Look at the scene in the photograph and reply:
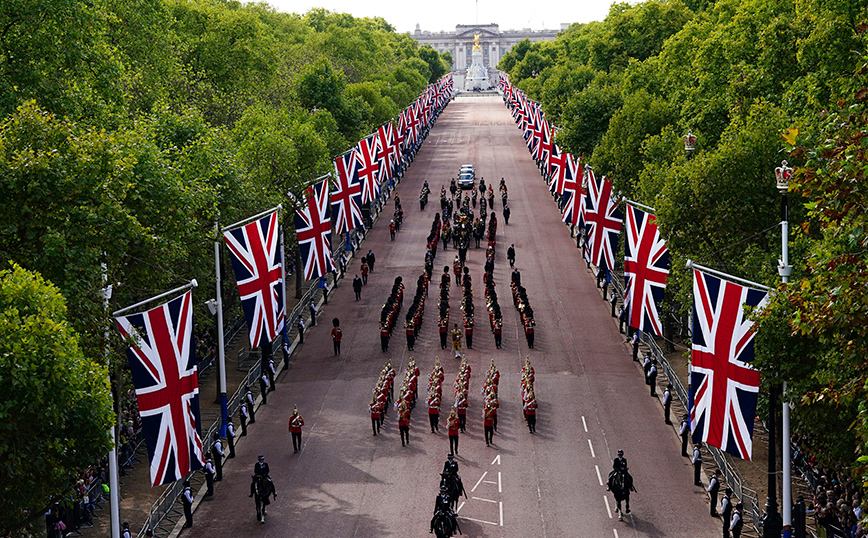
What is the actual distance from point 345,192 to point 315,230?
7538 millimetres

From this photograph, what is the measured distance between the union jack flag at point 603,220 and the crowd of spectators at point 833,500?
49.4ft

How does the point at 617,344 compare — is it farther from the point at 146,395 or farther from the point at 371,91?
the point at 371,91

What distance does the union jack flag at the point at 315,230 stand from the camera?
42469 millimetres

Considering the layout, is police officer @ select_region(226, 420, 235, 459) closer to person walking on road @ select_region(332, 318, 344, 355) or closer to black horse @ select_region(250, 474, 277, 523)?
black horse @ select_region(250, 474, 277, 523)

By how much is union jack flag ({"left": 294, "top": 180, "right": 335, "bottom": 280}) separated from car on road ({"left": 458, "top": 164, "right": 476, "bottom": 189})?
40.2 meters

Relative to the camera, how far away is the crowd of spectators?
25125 mm

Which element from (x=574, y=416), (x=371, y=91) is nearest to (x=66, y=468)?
(x=574, y=416)

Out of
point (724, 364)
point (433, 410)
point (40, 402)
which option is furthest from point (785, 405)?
point (40, 402)

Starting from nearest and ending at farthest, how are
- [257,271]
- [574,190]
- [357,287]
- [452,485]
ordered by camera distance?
1. [452,485]
2. [257,271]
3. [357,287]
4. [574,190]

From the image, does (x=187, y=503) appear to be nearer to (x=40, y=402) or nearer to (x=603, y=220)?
(x=40, y=402)

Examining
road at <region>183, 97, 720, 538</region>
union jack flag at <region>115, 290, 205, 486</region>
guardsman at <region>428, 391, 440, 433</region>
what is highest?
union jack flag at <region>115, 290, 205, 486</region>

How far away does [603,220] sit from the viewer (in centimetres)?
4353

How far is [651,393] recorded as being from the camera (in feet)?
124

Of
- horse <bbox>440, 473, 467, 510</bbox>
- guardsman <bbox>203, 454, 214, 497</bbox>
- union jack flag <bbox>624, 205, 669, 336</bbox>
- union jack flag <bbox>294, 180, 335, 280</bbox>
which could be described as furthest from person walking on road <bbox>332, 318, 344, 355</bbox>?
horse <bbox>440, 473, 467, 510</bbox>
